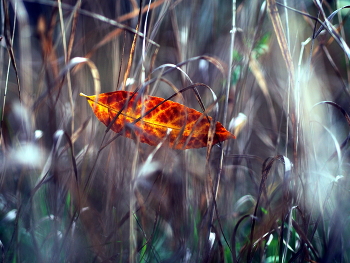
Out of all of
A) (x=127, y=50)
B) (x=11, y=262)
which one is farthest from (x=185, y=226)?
(x=127, y=50)

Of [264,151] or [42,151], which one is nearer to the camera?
[42,151]

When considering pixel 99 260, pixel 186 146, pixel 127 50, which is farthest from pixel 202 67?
pixel 99 260

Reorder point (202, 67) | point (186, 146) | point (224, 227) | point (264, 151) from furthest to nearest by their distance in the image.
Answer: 1. point (264, 151)
2. point (202, 67)
3. point (224, 227)
4. point (186, 146)

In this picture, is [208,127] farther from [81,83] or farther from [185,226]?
[81,83]

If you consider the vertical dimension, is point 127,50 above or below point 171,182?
above

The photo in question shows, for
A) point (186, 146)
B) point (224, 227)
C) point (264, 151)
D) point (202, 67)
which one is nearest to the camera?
point (186, 146)

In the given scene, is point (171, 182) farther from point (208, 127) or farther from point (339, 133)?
point (339, 133)

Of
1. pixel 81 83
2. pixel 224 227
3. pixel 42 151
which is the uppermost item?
pixel 81 83
